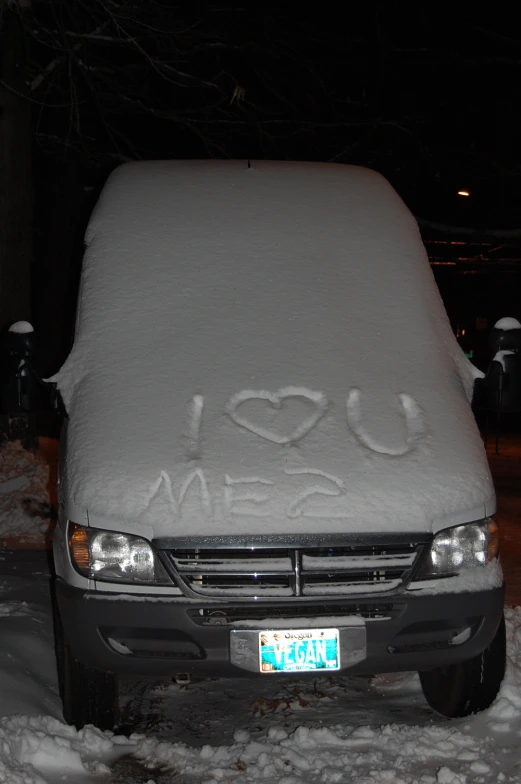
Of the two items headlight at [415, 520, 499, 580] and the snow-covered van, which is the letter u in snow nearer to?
the snow-covered van

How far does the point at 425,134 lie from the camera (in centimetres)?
1462

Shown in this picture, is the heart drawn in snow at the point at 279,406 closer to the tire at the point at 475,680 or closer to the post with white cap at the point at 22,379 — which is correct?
the post with white cap at the point at 22,379

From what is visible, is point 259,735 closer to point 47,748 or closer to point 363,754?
point 363,754

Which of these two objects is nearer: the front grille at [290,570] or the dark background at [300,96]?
the front grille at [290,570]

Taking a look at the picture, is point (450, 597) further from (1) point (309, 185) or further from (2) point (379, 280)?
(1) point (309, 185)

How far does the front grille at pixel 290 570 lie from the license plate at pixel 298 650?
145 mm

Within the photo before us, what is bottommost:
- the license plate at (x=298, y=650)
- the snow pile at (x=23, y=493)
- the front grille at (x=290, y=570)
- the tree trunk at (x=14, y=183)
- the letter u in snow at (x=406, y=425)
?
the snow pile at (x=23, y=493)

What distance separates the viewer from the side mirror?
475 centimetres

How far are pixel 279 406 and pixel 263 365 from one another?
11.4 inches

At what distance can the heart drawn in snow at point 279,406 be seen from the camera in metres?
3.89

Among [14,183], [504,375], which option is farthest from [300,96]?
[504,375]

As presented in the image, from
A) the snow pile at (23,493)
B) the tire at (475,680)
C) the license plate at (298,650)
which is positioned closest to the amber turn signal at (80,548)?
the license plate at (298,650)

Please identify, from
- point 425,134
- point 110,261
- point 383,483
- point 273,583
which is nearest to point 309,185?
point 110,261

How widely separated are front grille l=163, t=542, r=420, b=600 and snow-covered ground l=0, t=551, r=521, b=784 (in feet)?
2.36
